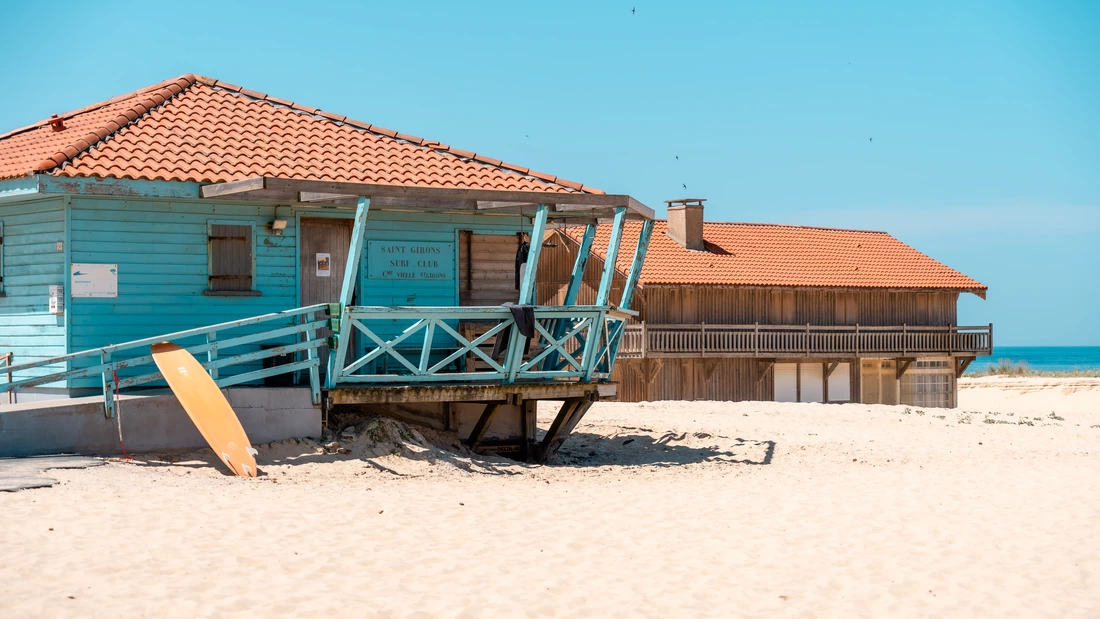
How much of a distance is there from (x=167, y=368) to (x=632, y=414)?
37.2 ft

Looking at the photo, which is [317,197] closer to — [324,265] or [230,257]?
[230,257]

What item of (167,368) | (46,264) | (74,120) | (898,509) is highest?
(74,120)

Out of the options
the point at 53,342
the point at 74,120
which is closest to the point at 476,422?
the point at 53,342

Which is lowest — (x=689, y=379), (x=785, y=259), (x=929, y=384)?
(x=929, y=384)

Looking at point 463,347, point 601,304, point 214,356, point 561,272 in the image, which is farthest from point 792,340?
point 214,356

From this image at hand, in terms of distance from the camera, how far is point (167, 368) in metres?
12.9

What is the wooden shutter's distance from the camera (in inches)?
591

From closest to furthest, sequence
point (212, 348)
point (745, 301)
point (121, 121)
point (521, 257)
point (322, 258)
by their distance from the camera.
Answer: point (212, 348)
point (121, 121)
point (322, 258)
point (521, 257)
point (745, 301)

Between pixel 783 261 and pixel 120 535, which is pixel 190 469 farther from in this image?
pixel 783 261

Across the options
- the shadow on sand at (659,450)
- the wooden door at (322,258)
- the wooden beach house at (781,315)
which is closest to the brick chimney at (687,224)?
the wooden beach house at (781,315)

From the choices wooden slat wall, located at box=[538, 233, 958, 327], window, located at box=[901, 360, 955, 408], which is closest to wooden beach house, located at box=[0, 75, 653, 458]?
wooden slat wall, located at box=[538, 233, 958, 327]

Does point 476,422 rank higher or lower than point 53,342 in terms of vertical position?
lower

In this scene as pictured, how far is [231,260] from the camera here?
1511 centimetres

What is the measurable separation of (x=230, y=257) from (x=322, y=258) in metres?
1.26
